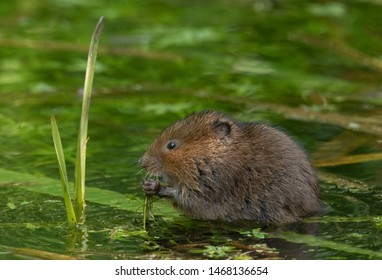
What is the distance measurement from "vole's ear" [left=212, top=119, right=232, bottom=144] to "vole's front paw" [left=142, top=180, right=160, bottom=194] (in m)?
0.62

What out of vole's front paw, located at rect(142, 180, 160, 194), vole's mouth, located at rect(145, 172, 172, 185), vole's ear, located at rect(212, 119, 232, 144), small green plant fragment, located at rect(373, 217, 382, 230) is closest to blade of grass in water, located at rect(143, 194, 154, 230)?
vole's front paw, located at rect(142, 180, 160, 194)

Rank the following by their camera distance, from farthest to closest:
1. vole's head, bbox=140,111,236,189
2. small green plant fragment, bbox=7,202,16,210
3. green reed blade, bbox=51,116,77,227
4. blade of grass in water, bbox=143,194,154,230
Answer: small green plant fragment, bbox=7,202,16,210 < vole's head, bbox=140,111,236,189 < blade of grass in water, bbox=143,194,154,230 < green reed blade, bbox=51,116,77,227

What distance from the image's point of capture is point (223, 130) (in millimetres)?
7805

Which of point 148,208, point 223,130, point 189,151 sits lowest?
point 148,208

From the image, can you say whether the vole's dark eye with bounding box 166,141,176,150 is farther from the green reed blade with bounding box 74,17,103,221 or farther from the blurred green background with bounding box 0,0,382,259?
the green reed blade with bounding box 74,17,103,221

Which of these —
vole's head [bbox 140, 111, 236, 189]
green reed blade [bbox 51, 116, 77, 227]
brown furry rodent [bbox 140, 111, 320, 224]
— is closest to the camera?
green reed blade [bbox 51, 116, 77, 227]

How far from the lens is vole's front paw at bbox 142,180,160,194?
7531 millimetres

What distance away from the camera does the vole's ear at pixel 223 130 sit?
7.79 m

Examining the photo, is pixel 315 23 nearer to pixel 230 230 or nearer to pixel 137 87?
pixel 137 87

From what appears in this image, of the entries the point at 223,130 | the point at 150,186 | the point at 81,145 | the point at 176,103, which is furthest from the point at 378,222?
the point at 176,103

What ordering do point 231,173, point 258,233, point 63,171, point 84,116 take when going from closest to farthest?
point 63,171, point 84,116, point 258,233, point 231,173

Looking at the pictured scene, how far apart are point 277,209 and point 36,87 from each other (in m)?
5.05

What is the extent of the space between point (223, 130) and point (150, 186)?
718 mm

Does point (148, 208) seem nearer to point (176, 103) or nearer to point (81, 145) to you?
point (81, 145)
